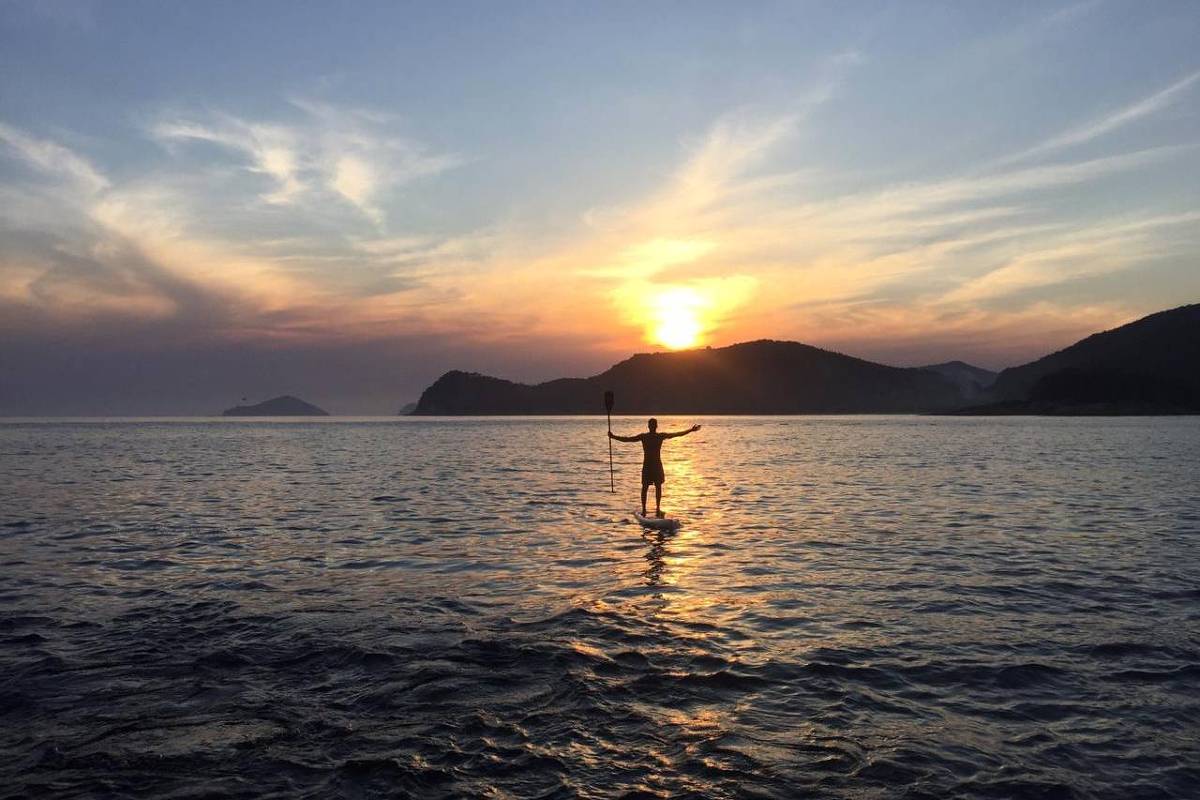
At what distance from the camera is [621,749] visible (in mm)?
7949

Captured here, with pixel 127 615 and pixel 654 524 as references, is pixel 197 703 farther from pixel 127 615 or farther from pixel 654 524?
pixel 654 524

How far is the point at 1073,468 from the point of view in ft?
164

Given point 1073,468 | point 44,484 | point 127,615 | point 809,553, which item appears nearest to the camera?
point 127,615

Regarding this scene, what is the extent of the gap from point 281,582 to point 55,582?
514 centimetres

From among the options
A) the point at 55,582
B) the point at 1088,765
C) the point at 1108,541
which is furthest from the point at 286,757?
the point at 1108,541

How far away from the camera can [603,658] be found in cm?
1113

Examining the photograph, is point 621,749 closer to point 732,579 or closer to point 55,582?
point 732,579

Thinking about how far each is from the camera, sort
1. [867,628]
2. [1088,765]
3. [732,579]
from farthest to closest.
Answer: [732,579] < [867,628] < [1088,765]

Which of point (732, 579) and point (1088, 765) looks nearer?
point (1088, 765)

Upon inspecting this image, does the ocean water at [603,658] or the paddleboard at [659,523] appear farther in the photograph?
the paddleboard at [659,523]

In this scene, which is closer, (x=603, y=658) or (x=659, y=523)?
(x=603, y=658)

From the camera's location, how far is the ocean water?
7469 mm

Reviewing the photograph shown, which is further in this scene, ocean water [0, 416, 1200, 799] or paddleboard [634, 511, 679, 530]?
paddleboard [634, 511, 679, 530]

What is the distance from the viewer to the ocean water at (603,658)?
24.5 ft
